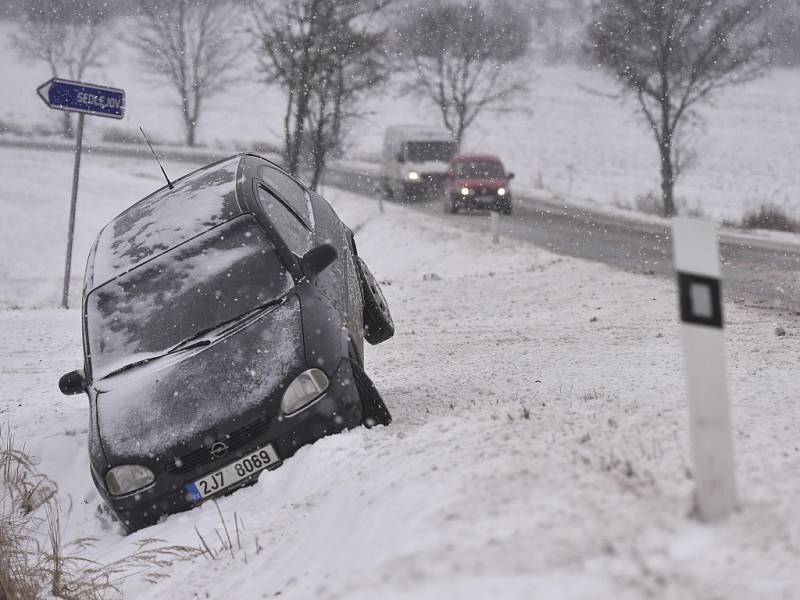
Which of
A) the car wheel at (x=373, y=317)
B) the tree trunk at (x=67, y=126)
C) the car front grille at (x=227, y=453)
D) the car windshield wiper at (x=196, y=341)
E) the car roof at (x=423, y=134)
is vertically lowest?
the car front grille at (x=227, y=453)

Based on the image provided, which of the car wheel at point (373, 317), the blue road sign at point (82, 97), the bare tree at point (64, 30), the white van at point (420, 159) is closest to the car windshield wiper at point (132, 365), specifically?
the car wheel at point (373, 317)

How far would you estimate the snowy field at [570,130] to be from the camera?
40.5m

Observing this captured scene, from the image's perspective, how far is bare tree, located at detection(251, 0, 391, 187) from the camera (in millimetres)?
16531

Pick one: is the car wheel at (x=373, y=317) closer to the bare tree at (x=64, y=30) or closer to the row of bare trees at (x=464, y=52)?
the row of bare trees at (x=464, y=52)

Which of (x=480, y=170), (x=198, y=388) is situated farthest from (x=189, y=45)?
(x=198, y=388)

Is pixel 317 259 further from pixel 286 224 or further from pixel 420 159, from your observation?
pixel 420 159

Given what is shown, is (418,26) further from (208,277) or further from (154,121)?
(208,277)

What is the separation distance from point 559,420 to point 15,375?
6349mm

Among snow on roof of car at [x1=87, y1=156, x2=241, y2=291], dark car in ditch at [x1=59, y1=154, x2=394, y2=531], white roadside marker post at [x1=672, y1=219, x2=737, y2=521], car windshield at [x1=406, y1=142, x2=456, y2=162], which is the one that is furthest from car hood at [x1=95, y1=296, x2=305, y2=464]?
car windshield at [x1=406, y1=142, x2=456, y2=162]

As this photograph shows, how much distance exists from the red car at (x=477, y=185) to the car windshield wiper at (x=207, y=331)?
1987cm

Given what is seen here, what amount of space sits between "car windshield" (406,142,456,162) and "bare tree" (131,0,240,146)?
2732 cm

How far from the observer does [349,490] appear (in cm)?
366

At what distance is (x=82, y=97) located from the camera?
10.6m

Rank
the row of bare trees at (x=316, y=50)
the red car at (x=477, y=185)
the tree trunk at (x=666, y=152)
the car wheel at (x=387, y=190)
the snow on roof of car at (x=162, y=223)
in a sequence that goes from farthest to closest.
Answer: the car wheel at (x=387, y=190), the red car at (x=477, y=185), the tree trunk at (x=666, y=152), the row of bare trees at (x=316, y=50), the snow on roof of car at (x=162, y=223)
